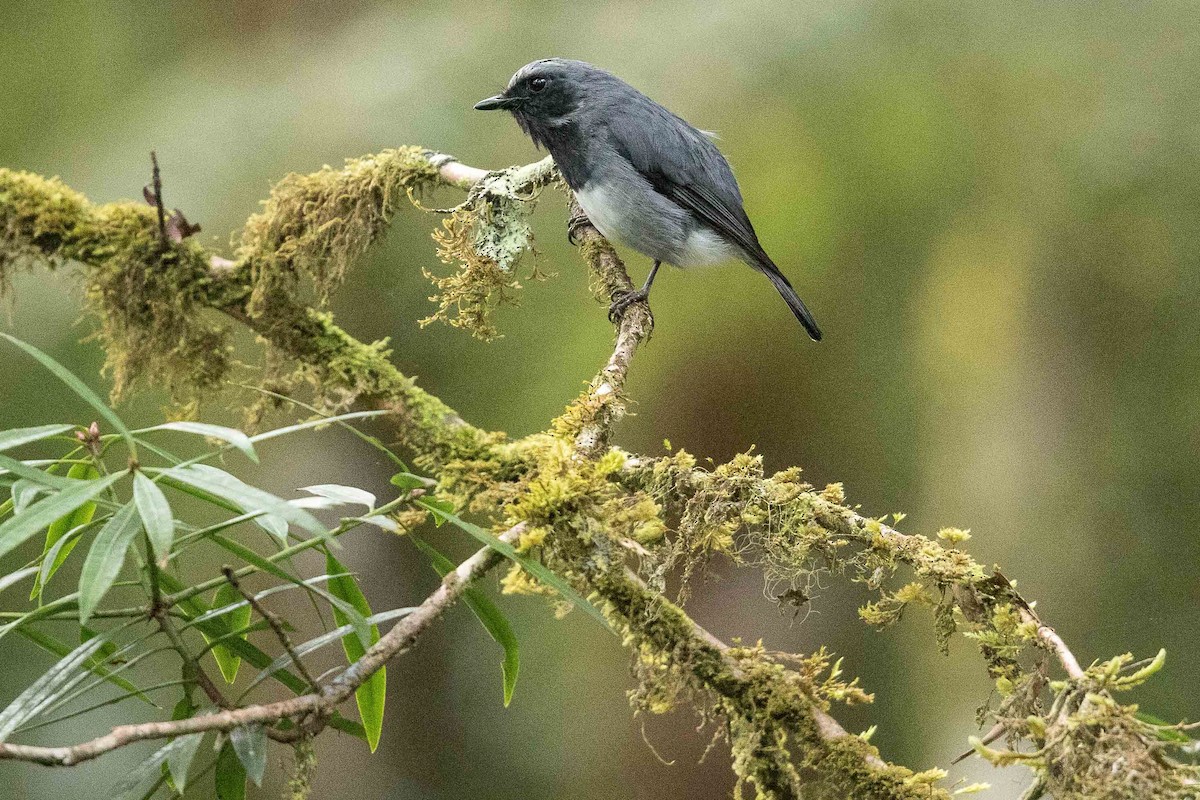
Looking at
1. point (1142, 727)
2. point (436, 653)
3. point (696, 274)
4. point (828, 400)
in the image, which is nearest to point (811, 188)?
point (696, 274)

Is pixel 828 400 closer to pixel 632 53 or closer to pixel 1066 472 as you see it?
pixel 1066 472

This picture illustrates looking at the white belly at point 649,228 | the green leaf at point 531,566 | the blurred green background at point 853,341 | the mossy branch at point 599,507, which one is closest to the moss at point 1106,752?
the mossy branch at point 599,507

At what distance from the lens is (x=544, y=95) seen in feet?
7.75

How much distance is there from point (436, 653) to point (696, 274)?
149 cm

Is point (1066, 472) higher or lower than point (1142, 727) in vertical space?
higher

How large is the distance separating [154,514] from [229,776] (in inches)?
16.0

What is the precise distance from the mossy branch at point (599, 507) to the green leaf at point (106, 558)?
0.12 metres

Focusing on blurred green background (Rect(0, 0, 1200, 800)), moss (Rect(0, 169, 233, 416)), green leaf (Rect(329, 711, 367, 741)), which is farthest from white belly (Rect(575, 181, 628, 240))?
green leaf (Rect(329, 711, 367, 741))

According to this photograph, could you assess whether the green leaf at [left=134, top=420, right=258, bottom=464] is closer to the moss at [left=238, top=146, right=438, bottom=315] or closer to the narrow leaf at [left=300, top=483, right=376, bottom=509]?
the narrow leaf at [left=300, top=483, right=376, bottom=509]

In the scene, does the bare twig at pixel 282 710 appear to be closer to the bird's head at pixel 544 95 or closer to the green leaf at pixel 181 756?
the green leaf at pixel 181 756

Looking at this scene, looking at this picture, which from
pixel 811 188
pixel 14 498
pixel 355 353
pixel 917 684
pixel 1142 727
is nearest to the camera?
pixel 1142 727

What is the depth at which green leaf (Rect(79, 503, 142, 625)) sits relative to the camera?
0.80 meters

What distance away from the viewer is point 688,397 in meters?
3.25

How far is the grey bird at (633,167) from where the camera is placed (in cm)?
228
